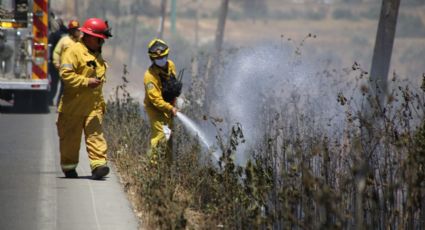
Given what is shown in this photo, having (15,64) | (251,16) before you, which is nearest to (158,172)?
(15,64)

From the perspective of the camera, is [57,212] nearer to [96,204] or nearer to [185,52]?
[96,204]

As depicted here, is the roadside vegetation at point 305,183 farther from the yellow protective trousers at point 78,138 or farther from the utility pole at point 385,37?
the utility pole at point 385,37

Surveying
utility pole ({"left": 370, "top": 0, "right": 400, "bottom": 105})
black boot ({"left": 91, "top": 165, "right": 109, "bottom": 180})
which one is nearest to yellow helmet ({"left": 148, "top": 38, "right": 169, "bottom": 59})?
black boot ({"left": 91, "top": 165, "right": 109, "bottom": 180})

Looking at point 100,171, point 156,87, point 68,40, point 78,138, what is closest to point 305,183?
point 156,87

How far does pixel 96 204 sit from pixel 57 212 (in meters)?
0.46

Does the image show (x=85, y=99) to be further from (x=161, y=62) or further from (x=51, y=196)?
(x=51, y=196)

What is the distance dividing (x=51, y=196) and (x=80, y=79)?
1194 millimetres

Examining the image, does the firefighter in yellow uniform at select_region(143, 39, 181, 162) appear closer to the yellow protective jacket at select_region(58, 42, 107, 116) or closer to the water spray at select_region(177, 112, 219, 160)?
the water spray at select_region(177, 112, 219, 160)

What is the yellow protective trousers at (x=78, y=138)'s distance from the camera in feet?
33.7

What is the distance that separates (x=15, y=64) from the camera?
1881cm

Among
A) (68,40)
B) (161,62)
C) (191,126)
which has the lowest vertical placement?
(68,40)

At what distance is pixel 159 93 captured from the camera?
393 inches

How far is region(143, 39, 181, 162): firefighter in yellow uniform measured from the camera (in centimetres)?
979

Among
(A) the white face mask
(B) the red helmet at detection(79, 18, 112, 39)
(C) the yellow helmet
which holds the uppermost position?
(B) the red helmet at detection(79, 18, 112, 39)
